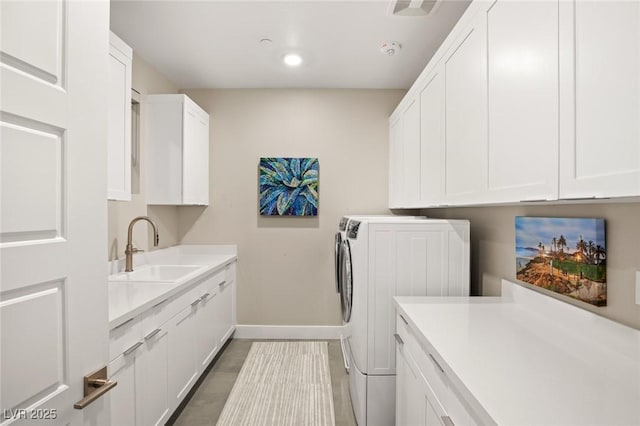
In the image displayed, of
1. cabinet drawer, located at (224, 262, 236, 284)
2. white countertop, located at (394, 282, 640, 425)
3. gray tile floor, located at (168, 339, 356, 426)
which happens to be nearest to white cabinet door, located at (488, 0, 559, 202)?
white countertop, located at (394, 282, 640, 425)

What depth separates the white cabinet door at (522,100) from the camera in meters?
1.02

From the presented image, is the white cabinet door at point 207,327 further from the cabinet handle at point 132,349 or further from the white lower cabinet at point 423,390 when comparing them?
the white lower cabinet at point 423,390

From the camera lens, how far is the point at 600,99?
0.84 metres

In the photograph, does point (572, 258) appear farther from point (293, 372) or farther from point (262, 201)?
point (262, 201)

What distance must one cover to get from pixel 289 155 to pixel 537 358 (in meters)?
2.87

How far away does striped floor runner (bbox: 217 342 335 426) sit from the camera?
2.21m

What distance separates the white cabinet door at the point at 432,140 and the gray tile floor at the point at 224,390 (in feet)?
4.84

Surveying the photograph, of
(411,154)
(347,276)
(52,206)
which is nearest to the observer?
(52,206)

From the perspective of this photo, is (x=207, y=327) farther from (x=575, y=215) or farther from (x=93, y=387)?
(x=575, y=215)

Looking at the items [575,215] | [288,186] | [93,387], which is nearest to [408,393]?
[575,215]

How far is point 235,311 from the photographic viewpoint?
3.56m

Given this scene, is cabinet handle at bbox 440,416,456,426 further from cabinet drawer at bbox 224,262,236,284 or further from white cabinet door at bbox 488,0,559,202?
cabinet drawer at bbox 224,262,236,284

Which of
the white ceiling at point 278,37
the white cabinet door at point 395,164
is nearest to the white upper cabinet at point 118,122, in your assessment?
the white ceiling at point 278,37

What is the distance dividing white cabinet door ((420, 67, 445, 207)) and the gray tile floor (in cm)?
148
